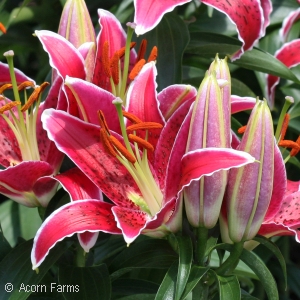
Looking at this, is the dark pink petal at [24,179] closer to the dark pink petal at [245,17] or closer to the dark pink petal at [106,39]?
the dark pink petal at [106,39]

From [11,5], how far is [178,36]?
0.45 meters

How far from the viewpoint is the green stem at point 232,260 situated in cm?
73

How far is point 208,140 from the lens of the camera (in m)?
0.67

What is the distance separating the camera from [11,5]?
1.38 metres

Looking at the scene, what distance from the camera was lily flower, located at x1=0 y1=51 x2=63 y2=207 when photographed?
761 mm

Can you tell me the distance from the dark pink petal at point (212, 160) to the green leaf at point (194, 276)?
0.11m

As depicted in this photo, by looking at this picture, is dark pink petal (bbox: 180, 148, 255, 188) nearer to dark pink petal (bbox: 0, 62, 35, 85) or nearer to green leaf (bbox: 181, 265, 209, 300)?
green leaf (bbox: 181, 265, 209, 300)

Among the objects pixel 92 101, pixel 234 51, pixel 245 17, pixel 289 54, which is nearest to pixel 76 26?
pixel 92 101

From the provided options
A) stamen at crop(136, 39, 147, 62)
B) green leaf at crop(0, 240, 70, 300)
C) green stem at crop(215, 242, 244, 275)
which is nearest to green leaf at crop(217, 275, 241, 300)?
green stem at crop(215, 242, 244, 275)

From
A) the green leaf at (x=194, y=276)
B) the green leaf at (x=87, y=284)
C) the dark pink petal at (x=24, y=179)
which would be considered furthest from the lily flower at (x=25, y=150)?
the green leaf at (x=194, y=276)

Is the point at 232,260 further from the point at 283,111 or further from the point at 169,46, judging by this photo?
the point at 169,46

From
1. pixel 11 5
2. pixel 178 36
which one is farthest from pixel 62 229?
pixel 11 5

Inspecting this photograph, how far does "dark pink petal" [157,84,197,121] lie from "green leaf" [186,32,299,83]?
29cm

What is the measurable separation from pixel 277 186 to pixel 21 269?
0.35 m
